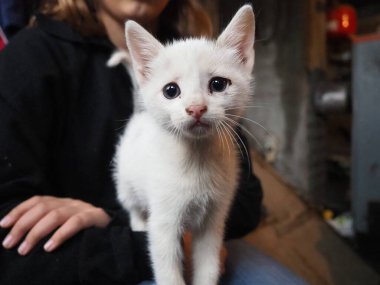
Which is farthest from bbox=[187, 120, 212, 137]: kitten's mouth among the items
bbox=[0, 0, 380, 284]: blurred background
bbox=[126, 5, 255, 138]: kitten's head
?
bbox=[0, 0, 380, 284]: blurred background

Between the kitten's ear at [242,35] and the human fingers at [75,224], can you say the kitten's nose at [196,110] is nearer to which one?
the kitten's ear at [242,35]

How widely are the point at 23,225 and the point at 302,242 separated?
135 centimetres

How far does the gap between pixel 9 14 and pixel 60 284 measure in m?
0.72

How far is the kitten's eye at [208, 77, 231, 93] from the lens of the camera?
23.8 inches

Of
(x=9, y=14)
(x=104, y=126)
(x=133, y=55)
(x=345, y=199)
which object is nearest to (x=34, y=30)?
(x=9, y=14)

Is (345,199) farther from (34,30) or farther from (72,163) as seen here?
(34,30)

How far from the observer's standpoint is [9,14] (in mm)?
982

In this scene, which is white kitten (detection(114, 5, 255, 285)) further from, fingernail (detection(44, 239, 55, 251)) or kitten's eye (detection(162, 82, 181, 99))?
fingernail (detection(44, 239, 55, 251))

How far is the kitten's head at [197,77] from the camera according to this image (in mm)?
570

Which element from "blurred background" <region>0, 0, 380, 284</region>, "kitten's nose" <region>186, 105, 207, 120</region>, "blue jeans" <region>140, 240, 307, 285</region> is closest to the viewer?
"kitten's nose" <region>186, 105, 207, 120</region>

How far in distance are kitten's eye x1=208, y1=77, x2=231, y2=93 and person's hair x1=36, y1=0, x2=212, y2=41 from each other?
1.50 ft

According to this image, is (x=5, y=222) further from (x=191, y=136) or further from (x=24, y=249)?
(x=191, y=136)

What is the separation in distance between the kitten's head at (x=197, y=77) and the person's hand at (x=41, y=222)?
285 mm

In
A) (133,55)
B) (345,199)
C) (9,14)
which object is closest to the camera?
(133,55)
